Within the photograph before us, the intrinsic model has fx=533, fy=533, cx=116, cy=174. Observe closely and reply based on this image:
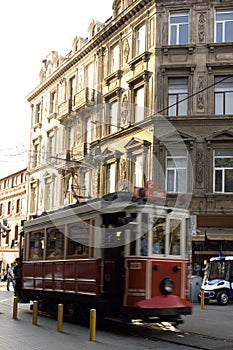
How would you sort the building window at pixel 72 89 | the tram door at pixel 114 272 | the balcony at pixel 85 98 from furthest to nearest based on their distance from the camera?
the building window at pixel 72 89, the balcony at pixel 85 98, the tram door at pixel 114 272

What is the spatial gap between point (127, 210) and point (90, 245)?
1.58m

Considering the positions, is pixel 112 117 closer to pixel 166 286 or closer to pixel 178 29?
pixel 178 29

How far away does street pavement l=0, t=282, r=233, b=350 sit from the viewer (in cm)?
1121

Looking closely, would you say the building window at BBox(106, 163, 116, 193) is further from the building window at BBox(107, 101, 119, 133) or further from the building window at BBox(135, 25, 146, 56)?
the building window at BBox(135, 25, 146, 56)

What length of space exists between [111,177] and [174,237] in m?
17.3

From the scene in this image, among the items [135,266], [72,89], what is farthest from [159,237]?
[72,89]

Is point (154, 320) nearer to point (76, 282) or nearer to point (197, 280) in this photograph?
point (76, 282)

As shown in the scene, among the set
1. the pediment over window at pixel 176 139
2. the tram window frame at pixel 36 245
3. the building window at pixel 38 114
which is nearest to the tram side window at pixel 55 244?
the tram window frame at pixel 36 245

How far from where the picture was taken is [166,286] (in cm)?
1305

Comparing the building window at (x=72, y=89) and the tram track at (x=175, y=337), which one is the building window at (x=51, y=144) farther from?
the tram track at (x=175, y=337)

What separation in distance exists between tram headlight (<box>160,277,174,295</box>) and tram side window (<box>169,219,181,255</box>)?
0.77m

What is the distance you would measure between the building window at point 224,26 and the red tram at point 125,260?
16581 millimetres

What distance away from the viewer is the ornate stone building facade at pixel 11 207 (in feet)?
177

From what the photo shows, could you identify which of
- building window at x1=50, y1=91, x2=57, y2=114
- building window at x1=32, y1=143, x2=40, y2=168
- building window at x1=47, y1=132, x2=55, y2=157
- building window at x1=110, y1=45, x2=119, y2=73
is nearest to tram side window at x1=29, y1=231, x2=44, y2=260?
building window at x1=110, y1=45, x2=119, y2=73
